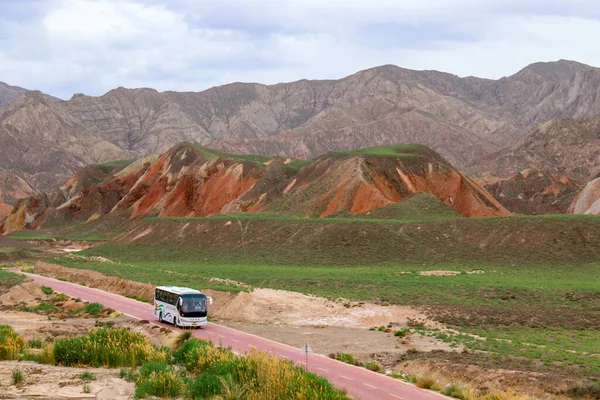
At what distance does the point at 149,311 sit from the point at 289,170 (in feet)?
297

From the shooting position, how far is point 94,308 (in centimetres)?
4372

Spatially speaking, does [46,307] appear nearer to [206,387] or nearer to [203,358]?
[203,358]

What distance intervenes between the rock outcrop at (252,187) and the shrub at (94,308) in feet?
194

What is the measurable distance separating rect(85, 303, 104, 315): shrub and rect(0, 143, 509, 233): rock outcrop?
194 ft

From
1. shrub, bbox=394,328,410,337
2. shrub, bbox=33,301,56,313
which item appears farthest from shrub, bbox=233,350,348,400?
shrub, bbox=33,301,56,313

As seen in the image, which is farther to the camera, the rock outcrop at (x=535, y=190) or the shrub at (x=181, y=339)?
the rock outcrop at (x=535, y=190)

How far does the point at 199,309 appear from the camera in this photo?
3662cm

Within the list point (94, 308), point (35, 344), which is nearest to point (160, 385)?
point (35, 344)

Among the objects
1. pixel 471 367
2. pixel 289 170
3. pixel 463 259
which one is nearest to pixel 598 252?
pixel 463 259

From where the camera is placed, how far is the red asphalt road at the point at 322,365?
22253 millimetres

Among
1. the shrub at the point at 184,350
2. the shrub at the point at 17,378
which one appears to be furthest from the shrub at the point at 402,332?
the shrub at the point at 17,378

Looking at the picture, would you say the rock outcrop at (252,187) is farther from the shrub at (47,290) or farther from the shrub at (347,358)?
the shrub at (347,358)

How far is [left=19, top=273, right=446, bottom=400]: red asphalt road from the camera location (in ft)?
73.0

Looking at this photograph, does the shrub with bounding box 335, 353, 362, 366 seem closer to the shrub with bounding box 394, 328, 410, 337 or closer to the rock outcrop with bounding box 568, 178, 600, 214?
the shrub with bounding box 394, 328, 410, 337
